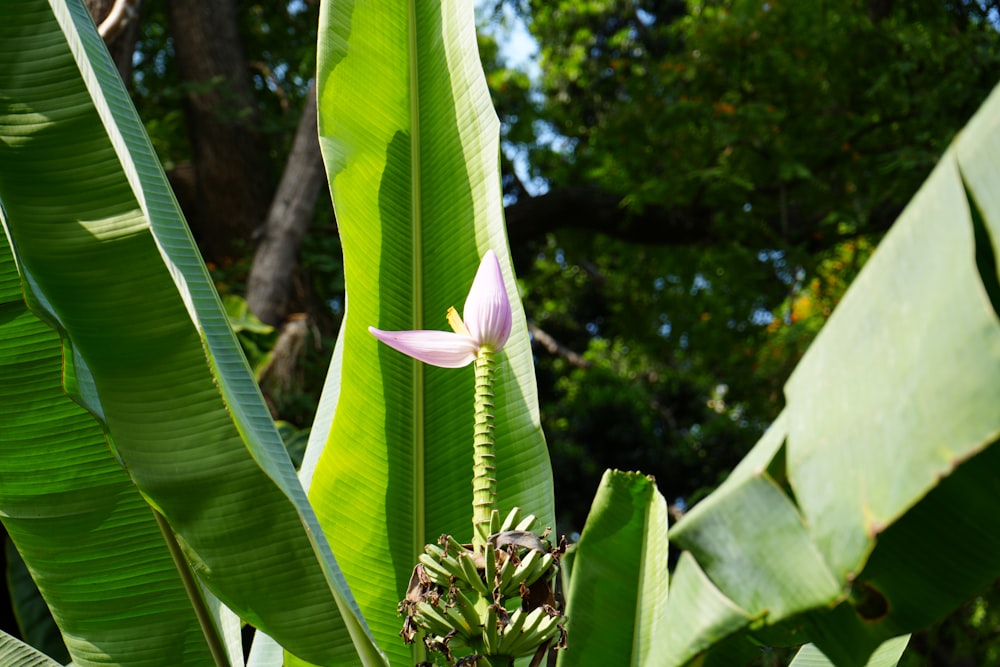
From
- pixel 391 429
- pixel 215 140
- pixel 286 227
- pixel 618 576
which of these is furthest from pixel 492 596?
pixel 215 140

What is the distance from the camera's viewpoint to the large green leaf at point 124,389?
1170 mm

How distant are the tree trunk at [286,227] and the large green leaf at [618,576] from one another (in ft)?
12.3

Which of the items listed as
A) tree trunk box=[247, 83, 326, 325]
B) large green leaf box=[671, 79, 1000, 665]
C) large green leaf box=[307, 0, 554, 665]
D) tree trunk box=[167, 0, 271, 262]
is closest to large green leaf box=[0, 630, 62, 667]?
large green leaf box=[307, 0, 554, 665]

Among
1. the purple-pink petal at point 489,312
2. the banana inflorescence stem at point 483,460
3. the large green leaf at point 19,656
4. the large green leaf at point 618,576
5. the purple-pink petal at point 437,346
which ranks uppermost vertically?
the purple-pink petal at point 489,312

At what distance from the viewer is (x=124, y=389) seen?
1.22m

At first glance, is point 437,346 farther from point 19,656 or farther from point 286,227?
point 286,227

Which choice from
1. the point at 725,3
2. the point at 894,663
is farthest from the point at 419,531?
the point at 725,3

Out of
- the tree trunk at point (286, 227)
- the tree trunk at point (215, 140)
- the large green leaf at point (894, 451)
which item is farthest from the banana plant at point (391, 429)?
the tree trunk at point (215, 140)

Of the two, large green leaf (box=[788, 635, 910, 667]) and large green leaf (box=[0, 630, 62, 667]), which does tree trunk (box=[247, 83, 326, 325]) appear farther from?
large green leaf (box=[788, 635, 910, 667])

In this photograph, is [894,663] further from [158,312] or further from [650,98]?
[650,98]

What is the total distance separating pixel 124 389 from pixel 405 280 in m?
0.52

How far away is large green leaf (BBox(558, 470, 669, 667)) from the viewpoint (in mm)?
1314

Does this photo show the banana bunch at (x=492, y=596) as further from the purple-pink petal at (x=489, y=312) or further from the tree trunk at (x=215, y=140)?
the tree trunk at (x=215, y=140)

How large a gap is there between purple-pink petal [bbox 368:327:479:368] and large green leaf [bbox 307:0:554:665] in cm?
27
